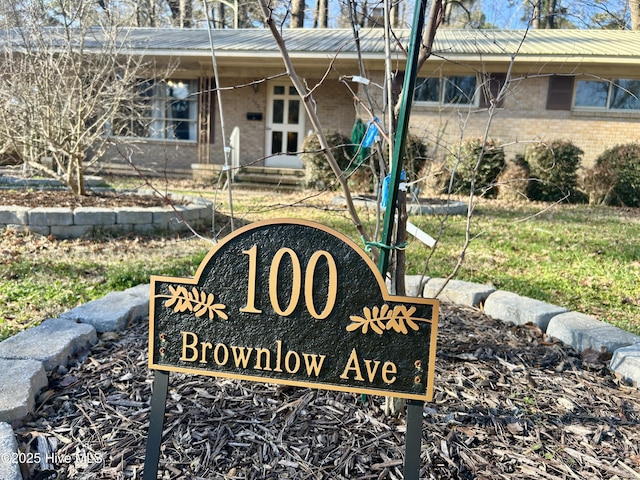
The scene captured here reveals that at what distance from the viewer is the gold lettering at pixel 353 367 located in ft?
5.52

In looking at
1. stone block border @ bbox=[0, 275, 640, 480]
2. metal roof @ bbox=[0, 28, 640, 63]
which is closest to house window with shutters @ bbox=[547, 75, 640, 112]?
metal roof @ bbox=[0, 28, 640, 63]

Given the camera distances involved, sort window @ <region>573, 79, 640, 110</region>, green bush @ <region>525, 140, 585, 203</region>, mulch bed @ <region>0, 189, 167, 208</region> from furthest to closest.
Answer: window @ <region>573, 79, 640, 110</region> → green bush @ <region>525, 140, 585, 203</region> → mulch bed @ <region>0, 189, 167, 208</region>

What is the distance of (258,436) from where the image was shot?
79.6 inches

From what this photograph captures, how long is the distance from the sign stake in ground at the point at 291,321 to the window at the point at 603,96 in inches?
502

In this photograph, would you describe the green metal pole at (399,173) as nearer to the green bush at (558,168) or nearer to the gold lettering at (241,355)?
the gold lettering at (241,355)

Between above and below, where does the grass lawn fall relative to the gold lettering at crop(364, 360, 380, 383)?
below

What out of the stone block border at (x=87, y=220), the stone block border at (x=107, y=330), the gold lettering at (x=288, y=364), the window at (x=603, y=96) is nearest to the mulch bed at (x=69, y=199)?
the stone block border at (x=87, y=220)

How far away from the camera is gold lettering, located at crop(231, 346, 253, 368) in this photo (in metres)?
→ 1.71

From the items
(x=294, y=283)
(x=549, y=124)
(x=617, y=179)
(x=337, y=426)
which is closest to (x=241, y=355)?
(x=294, y=283)

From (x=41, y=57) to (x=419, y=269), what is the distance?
20.2ft

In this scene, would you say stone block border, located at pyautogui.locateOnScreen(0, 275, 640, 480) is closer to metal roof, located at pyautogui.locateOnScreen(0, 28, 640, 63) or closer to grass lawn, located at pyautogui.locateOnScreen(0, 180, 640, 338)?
grass lawn, located at pyautogui.locateOnScreen(0, 180, 640, 338)

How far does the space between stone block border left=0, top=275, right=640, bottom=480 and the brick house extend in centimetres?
757

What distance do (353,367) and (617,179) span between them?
11.3 m

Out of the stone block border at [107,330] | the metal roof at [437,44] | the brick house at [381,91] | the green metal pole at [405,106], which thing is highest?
the metal roof at [437,44]
